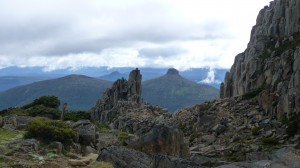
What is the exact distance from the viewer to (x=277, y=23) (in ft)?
341

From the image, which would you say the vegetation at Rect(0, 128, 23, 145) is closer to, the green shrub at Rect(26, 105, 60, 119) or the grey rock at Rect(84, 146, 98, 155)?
the grey rock at Rect(84, 146, 98, 155)

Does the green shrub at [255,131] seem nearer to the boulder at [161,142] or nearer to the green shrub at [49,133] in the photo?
the boulder at [161,142]

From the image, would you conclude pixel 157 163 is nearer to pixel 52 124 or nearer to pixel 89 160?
pixel 89 160

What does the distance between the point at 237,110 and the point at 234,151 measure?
24021 millimetres

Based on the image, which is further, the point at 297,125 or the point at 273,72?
the point at 273,72

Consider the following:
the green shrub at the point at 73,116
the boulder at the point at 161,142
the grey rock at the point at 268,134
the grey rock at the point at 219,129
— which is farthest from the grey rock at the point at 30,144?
the green shrub at the point at 73,116

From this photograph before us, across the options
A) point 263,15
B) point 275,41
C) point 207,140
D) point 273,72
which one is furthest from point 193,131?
point 263,15

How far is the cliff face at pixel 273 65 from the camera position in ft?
202

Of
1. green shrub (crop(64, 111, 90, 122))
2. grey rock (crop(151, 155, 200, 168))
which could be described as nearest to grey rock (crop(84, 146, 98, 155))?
grey rock (crop(151, 155, 200, 168))

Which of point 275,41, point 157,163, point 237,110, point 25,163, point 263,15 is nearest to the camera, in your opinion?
point 157,163

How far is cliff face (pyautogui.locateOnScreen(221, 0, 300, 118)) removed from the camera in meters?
61.7

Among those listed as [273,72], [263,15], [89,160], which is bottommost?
[89,160]

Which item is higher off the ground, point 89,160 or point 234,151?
point 89,160

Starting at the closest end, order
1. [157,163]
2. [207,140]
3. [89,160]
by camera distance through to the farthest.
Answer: [157,163] < [89,160] < [207,140]
